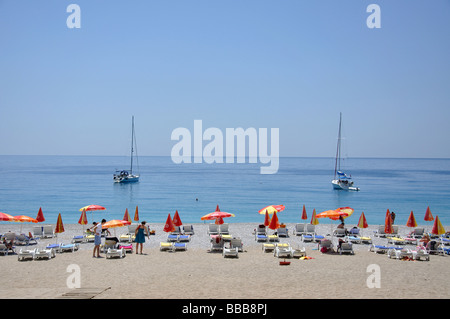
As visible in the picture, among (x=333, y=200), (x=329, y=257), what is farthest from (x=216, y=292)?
(x=333, y=200)

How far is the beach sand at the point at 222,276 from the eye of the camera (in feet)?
29.8

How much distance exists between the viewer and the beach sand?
29.8 ft

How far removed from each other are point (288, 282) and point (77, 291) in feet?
19.0

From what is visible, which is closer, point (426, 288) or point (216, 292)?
point (216, 292)

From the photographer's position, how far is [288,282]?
35.0 ft

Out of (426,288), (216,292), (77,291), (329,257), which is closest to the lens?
(77,291)

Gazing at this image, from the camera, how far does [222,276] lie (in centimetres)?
1162

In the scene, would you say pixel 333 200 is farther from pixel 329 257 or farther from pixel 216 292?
pixel 216 292

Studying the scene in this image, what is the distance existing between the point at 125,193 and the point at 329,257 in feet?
171
